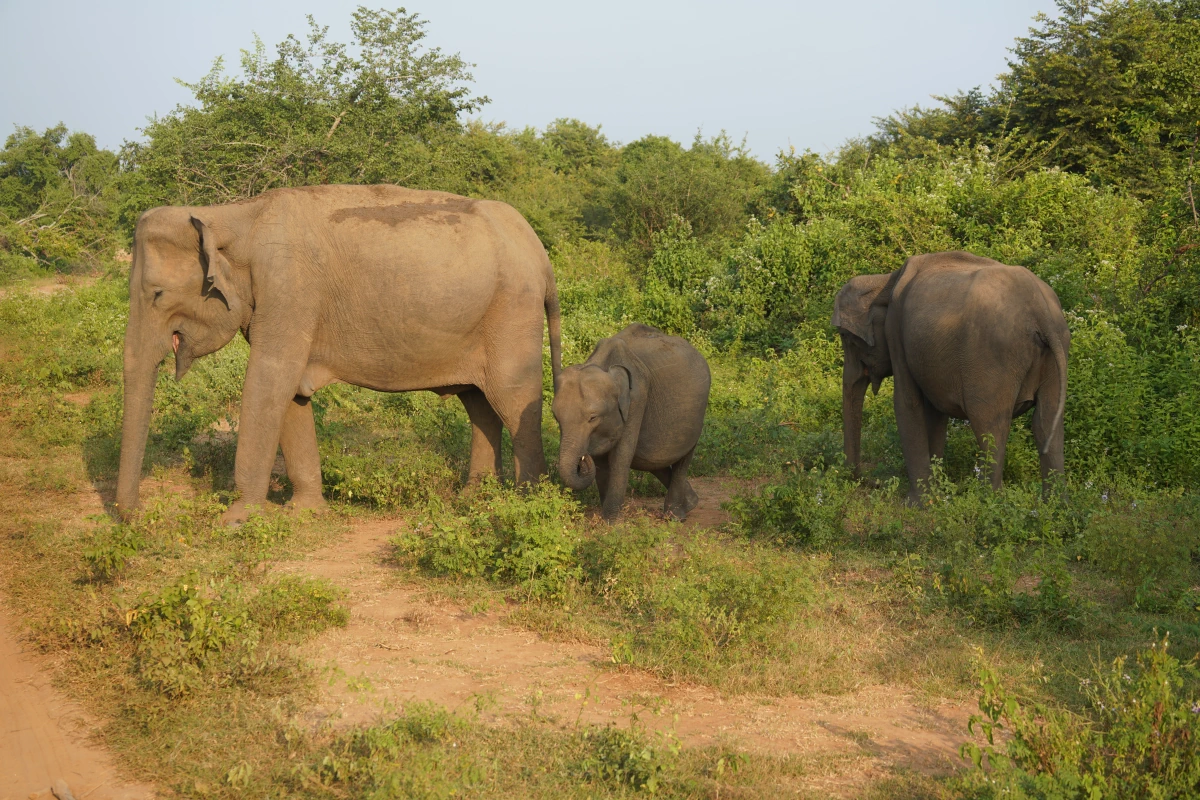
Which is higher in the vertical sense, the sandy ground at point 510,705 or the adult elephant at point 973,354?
the adult elephant at point 973,354

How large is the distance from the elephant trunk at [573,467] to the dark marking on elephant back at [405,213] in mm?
1989

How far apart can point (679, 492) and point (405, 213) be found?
9.50ft

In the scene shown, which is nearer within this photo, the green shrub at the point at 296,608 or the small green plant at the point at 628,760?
the small green plant at the point at 628,760

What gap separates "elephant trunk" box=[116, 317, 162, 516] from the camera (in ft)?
24.3

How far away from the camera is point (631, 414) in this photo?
7543 mm

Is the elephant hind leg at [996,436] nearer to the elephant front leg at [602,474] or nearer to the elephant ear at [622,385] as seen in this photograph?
the elephant ear at [622,385]

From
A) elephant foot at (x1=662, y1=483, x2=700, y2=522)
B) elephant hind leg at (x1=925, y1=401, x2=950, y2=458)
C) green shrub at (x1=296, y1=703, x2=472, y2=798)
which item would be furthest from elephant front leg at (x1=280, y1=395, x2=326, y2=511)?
elephant hind leg at (x1=925, y1=401, x2=950, y2=458)

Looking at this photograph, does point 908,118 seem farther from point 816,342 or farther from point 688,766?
point 688,766

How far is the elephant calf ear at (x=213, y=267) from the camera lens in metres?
7.34

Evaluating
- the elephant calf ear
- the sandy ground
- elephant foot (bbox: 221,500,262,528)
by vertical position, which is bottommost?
the sandy ground

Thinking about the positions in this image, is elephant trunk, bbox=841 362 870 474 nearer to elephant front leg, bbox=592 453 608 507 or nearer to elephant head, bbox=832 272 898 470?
elephant head, bbox=832 272 898 470

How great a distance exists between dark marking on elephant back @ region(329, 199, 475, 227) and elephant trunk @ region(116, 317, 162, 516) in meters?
1.57

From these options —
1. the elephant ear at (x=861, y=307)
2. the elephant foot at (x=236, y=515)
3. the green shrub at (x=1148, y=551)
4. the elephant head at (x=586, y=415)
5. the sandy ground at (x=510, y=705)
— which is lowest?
the sandy ground at (x=510, y=705)

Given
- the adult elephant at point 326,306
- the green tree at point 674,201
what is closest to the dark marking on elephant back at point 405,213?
the adult elephant at point 326,306
